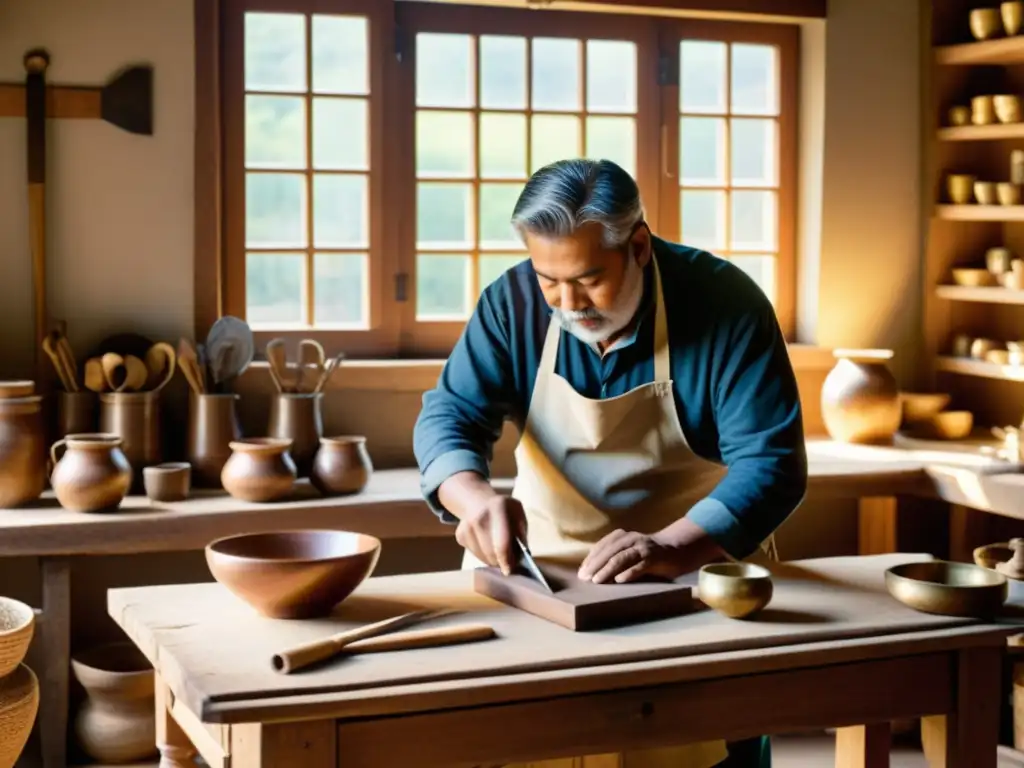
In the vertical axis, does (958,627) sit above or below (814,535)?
above

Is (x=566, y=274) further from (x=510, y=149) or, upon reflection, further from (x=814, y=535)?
(x=814, y=535)

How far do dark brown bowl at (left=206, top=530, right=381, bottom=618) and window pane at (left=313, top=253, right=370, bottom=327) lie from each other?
2550mm

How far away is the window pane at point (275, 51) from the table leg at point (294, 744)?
326 centimetres

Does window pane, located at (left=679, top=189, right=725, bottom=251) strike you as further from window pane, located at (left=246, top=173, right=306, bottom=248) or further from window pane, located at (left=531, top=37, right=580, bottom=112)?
window pane, located at (left=246, top=173, right=306, bottom=248)

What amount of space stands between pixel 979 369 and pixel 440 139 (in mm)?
2168

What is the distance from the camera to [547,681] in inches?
82.7

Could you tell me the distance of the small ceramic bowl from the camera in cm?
417

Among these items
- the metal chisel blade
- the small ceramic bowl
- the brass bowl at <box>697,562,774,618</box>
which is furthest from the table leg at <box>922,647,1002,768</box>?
the small ceramic bowl

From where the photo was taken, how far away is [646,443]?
9.89ft

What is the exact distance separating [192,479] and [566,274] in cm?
208

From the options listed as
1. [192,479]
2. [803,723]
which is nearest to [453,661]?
[803,723]

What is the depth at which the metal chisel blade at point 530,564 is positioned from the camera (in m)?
2.47

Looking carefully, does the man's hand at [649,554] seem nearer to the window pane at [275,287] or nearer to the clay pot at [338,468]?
the clay pot at [338,468]

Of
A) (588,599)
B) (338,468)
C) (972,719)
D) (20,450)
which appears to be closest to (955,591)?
(972,719)
